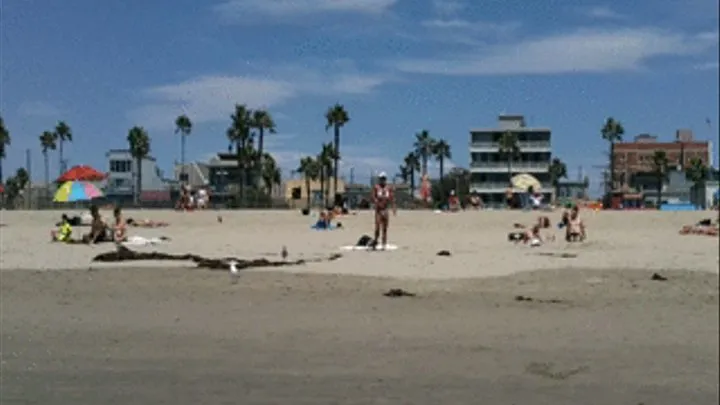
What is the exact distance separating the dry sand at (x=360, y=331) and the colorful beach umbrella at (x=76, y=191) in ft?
2.49

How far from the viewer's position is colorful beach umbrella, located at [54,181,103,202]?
1042cm

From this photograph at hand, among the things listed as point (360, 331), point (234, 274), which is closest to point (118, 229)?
point (234, 274)

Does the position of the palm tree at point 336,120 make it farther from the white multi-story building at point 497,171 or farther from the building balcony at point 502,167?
the building balcony at point 502,167

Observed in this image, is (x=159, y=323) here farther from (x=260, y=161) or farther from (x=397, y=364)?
(x=260, y=161)

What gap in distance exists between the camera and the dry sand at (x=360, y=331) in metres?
4.51

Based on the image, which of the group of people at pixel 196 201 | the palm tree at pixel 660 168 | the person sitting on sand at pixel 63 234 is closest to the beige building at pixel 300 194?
the group of people at pixel 196 201

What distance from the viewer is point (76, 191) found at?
11.4 m

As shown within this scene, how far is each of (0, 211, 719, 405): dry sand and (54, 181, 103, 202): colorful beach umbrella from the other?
759 millimetres

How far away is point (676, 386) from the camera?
4602 mm

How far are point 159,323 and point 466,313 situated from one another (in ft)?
7.43

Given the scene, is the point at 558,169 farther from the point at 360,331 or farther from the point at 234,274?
the point at 360,331

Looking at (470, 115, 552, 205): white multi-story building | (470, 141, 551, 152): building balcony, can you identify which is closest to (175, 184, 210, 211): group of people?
(470, 141, 551, 152): building balcony

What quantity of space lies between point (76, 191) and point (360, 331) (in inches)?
263

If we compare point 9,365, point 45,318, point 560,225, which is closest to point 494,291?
point 45,318
